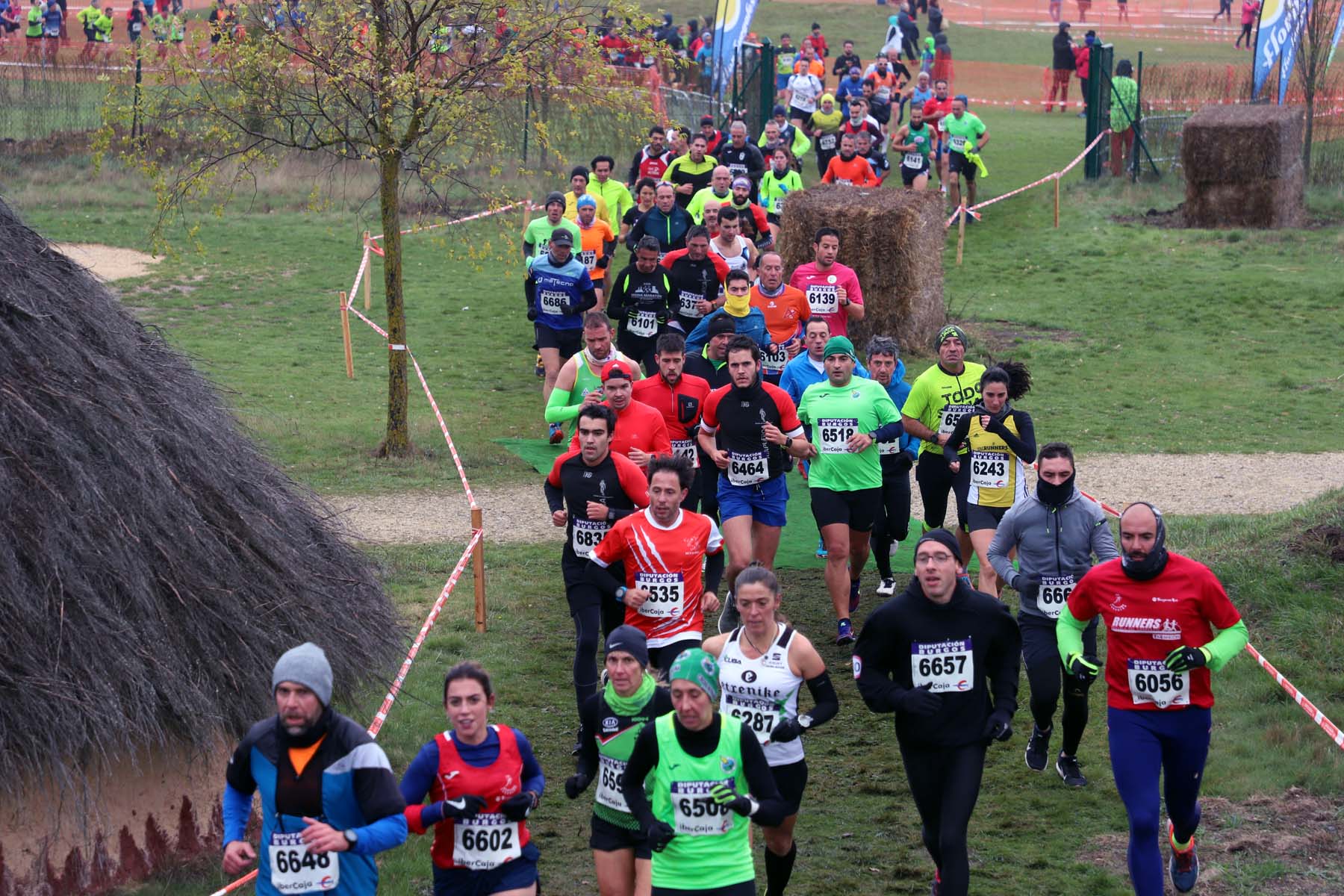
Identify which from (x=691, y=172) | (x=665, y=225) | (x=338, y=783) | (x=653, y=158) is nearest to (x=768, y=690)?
(x=338, y=783)

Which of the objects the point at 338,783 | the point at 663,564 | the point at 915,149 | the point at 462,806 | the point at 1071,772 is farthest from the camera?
the point at 915,149

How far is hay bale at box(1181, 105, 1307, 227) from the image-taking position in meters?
26.7

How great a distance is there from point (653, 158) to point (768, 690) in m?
15.6

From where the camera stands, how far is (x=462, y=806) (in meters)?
6.34

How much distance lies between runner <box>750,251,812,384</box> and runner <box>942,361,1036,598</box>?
3728 mm

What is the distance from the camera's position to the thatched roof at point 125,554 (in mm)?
7391

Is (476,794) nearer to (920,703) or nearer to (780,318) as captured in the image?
(920,703)

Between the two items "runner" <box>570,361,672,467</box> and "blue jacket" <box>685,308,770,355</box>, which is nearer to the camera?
"runner" <box>570,361,672,467</box>

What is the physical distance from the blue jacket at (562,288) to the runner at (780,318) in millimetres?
2071

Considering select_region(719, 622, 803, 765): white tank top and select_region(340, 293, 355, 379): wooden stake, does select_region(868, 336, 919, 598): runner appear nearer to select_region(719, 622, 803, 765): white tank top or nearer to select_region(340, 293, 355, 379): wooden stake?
select_region(719, 622, 803, 765): white tank top

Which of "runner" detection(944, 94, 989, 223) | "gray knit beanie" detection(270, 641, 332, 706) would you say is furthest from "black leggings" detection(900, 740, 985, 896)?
"runner" detection(944, 94, 989, 223)

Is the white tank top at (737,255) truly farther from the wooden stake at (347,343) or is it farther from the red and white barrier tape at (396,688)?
the wooden stake at (347,343)

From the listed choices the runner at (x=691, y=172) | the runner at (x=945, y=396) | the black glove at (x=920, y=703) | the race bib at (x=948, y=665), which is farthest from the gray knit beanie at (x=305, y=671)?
A: the runner at (x=691, y=172)

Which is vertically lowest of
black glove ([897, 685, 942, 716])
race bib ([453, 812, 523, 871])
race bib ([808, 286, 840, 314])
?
race bib ([453, 812, 523, 871])
